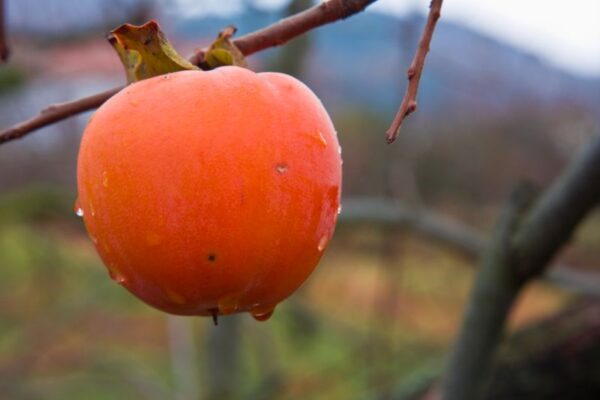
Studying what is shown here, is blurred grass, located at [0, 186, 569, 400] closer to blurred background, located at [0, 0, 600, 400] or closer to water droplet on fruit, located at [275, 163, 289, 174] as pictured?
blurred background, located at [0, 0, 600, 400]

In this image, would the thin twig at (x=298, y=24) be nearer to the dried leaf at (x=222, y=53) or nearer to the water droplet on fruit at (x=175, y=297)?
the dried leaf at (x=222, y=53)

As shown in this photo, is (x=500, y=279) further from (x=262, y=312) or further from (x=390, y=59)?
(x=390, y=59)

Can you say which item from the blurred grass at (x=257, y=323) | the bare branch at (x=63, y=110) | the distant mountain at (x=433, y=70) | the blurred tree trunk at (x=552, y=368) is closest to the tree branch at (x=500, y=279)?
the blurred tree trunk at (x=552, y=368)

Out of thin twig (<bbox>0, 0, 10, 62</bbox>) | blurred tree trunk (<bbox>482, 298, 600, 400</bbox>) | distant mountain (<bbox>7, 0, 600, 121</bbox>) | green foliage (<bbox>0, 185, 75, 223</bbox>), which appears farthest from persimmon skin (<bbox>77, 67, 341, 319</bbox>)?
green foliage (<bbox>0, 185, 75, 223</bbox>)

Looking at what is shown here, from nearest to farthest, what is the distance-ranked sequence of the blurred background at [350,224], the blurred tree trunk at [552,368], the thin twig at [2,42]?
the thin twig at [2,42], the blurred tree trunk at [552,368], the blurred background at [350,224]

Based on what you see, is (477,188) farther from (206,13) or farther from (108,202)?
(108,202)

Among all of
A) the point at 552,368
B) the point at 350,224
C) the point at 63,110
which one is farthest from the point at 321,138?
the point at 350,224

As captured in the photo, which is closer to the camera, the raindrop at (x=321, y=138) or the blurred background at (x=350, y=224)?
the raindrop at (x=321, y=138)
